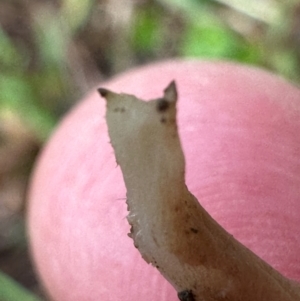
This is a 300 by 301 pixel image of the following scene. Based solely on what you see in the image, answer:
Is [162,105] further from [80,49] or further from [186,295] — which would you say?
[80,49]

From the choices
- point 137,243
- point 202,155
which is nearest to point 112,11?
point 202,155

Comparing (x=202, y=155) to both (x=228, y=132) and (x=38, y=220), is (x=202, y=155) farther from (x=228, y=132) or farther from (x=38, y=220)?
(x=38, y=220)

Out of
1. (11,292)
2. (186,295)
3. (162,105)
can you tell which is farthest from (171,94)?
(11,292)

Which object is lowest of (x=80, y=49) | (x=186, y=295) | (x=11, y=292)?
(x=186, y=295)

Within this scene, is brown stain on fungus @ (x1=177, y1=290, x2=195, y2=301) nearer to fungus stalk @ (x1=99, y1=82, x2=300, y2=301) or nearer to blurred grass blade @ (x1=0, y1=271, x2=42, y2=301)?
fungus stalk @ (x1=99, y1=82, x2=300, y2=301)

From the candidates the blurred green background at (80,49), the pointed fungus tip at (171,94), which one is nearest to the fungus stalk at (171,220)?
the pointed fungus tip at (171,94)

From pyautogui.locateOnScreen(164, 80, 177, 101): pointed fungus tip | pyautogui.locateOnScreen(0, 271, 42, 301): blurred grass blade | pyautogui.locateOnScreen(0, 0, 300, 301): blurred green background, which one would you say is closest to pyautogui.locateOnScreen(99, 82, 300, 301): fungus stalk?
pyautogui.locateOnScreen(164, 80, 177, 101): pointed fungus tip
